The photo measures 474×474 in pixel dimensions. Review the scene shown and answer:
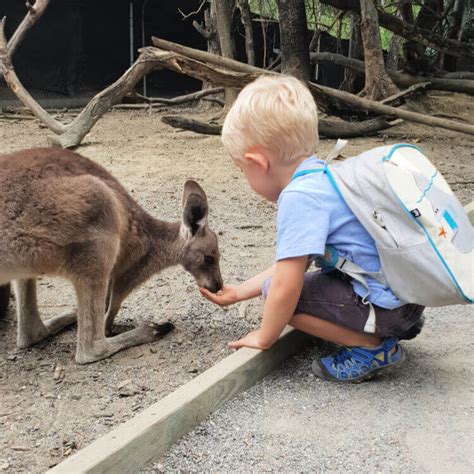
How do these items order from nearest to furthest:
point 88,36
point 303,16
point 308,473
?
point 308,473 < point 303,16 < point 88,36

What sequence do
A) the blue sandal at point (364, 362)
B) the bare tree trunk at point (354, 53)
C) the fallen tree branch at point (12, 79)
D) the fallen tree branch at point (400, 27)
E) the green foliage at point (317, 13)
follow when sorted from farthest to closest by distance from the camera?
the bare tree trunk at point (354, 53)
the green foliage at point (317, 13)
the fallen tree branch at point (400, 27)
the fallen tree branch at point (12, 79)
the blue sandal at point (364, 362)

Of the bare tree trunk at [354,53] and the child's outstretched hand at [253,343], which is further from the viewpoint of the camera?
the bare tree trunk at [354,53]

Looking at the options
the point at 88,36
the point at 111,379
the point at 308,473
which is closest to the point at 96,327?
the point at 111,379

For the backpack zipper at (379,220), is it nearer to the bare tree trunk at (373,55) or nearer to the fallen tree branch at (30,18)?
the fallen tree branch at (30,18)

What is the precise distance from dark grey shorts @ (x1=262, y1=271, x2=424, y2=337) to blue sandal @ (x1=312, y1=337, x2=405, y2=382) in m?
0.08

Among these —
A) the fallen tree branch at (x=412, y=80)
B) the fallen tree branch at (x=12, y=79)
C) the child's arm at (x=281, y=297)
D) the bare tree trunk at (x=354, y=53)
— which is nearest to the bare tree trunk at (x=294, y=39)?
the fallen tree branch at (x=412, y=80)

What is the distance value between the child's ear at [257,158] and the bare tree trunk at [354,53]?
347 inches

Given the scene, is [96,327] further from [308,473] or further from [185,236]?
[308,473]

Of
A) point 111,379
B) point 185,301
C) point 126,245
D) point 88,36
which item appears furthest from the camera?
point 88,36

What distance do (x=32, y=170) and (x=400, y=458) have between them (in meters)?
1.92

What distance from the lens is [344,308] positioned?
7.96 ft

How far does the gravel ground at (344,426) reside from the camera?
2010 mm

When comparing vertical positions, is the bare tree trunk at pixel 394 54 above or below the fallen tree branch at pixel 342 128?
above

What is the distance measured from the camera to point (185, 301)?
3641 millimetres
